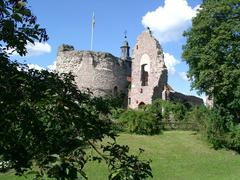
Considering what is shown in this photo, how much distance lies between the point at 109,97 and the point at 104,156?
134 cm

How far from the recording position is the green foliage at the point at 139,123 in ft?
92.8

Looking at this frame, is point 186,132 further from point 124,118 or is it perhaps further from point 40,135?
point 40,135

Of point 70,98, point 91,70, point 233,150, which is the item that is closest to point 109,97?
point 70,98

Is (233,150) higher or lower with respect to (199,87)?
lower

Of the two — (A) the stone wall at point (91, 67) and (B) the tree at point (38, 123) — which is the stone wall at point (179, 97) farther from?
(B) the tree at point (38, 123)

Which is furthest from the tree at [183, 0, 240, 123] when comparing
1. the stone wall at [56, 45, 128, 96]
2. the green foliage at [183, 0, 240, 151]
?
the stone wall at [56, 45, 128, 96]

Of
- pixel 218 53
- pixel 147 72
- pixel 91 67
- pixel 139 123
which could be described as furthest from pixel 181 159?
pixel 147 72

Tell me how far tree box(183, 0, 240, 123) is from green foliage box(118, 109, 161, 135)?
159 inches

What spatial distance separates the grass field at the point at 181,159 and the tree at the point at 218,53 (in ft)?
11.0

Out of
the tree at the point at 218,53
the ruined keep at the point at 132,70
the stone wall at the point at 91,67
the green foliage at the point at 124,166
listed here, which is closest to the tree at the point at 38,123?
the green foliage at the point at 124,166

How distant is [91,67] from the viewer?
41.1 meters

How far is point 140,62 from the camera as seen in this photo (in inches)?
1697

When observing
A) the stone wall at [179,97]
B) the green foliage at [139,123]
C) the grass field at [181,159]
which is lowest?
the grass field at [181,159]

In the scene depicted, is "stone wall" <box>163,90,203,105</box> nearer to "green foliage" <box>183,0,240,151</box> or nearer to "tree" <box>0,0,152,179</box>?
"green foliage" <box>183,0,240,151</box>
